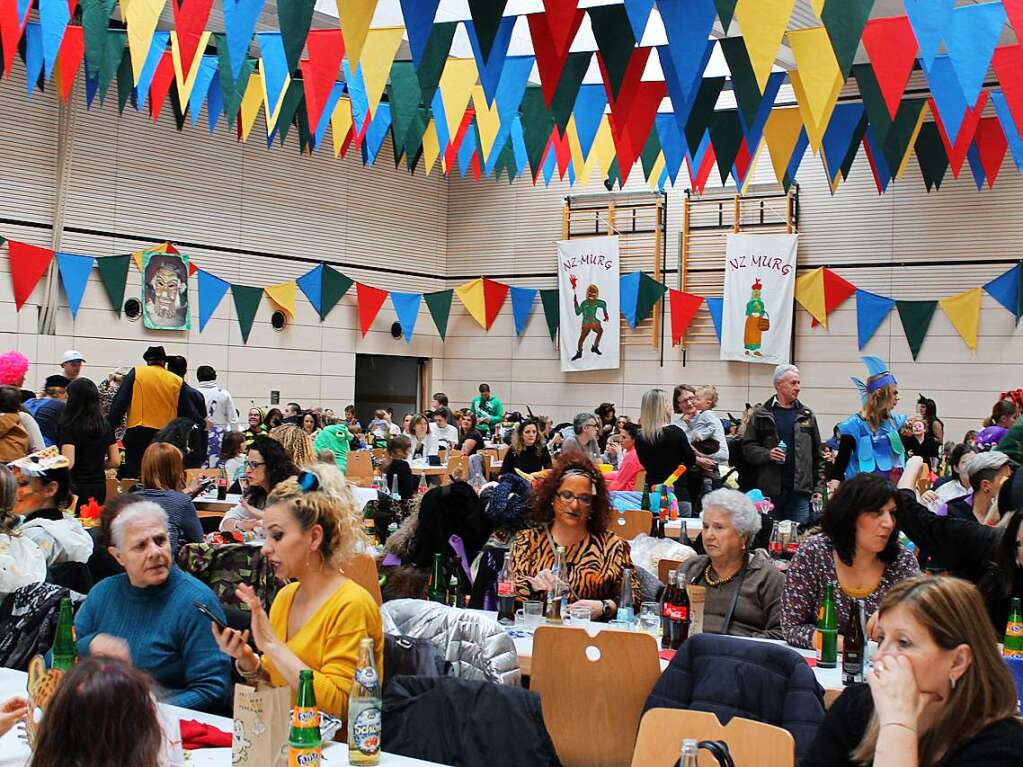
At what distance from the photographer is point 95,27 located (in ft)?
26.2

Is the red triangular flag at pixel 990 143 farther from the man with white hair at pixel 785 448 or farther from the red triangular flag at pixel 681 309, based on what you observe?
the red triangular flag at pixel 681 309

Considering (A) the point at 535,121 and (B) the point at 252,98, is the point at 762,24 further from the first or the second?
(B) the point at 252,98

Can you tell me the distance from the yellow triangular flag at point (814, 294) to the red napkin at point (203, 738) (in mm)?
13690

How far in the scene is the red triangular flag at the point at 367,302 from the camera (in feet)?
54.4

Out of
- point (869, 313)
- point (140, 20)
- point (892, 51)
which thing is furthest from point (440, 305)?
point (892, 51)

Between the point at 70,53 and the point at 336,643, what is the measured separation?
694 cm

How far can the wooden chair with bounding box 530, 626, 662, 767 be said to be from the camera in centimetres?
322

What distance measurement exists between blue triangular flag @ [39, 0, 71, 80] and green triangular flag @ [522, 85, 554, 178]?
11.0ft

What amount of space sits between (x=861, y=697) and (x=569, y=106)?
5.71m

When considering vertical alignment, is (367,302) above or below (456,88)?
below

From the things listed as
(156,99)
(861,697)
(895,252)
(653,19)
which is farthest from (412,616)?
(895,252)

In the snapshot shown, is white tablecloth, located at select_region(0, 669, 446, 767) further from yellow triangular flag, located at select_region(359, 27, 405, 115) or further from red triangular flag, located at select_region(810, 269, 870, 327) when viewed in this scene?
red triangular flag, located at select_region(810, 269, 870, 327)

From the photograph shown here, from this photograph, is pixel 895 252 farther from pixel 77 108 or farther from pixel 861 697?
pixel 861 697

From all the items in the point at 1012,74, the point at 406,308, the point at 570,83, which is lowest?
the point at 406,308
